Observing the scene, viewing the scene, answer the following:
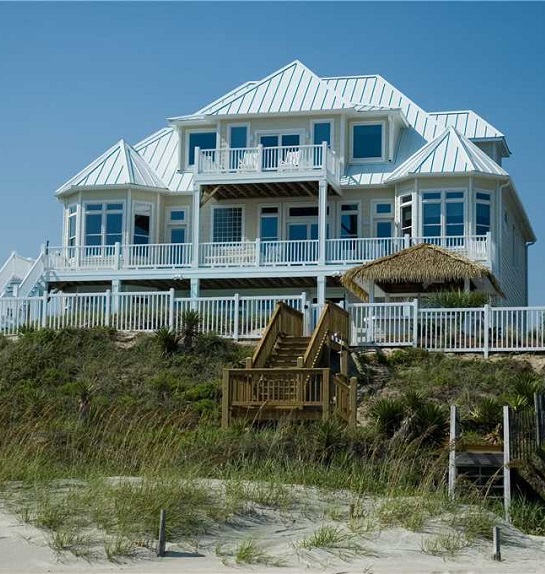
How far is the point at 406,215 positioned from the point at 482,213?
240 centimetres

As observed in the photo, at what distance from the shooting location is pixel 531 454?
20625mm

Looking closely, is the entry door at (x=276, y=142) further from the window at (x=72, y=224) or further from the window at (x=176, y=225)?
the window at (x=72, y=224)

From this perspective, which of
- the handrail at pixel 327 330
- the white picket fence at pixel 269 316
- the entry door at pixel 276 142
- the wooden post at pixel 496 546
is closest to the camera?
the wooden post at pixel 496 546

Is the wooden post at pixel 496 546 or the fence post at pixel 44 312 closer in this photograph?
the wooden post at pixel 496 546

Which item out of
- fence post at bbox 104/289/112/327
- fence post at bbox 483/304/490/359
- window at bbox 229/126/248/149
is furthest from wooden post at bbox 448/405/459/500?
window at bbox 229/126/248/149

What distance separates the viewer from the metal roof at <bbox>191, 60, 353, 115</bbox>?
39.6 meters

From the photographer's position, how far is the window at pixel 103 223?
39.8 meters

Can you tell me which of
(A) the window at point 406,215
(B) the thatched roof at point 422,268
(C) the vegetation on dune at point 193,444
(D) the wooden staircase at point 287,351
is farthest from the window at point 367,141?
(D) the wooden staircase at point 287,351

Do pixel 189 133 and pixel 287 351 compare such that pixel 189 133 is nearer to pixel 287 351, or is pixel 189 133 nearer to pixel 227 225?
pixel 227 225

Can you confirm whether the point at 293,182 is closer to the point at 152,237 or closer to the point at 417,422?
the point at 152,237

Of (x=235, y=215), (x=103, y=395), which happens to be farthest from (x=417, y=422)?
(x=235, y=215)

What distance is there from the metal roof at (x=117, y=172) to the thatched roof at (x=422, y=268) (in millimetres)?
10706

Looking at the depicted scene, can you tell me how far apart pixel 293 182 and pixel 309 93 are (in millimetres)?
4364

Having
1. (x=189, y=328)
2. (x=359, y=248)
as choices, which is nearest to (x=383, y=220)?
(x=359, y=248)
